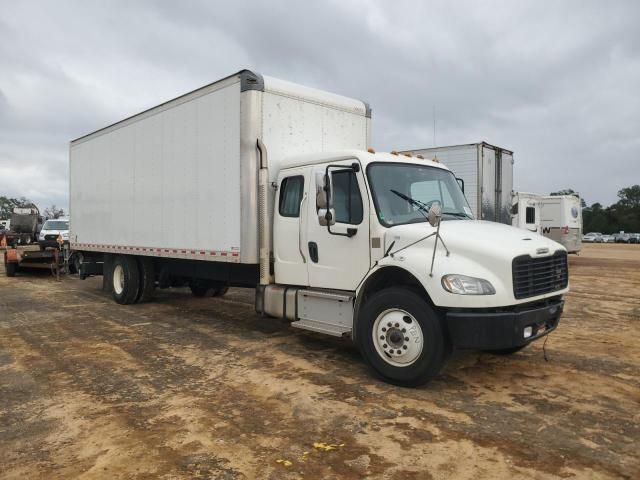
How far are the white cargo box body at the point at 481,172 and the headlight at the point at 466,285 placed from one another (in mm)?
9168

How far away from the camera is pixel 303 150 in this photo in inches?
299

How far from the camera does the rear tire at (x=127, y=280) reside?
10727 mm

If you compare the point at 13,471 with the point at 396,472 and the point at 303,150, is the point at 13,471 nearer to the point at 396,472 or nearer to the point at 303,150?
the point at 396,472

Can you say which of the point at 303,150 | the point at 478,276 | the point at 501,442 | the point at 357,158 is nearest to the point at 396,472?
the point at 501,442

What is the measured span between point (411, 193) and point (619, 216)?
9755 cm

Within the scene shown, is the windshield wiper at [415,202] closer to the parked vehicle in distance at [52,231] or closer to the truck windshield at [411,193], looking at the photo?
the truck windshield at [411,193]

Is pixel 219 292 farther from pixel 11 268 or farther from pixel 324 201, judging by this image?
pixel 11 268

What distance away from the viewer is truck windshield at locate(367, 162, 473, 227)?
5.92m

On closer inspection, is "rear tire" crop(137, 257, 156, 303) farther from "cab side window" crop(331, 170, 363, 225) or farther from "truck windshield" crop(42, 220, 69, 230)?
"truck windshield" crop(42, 220, 69, 230)

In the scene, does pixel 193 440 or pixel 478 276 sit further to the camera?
pixel 478 276

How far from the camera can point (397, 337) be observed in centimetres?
535

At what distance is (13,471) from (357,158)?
448cm

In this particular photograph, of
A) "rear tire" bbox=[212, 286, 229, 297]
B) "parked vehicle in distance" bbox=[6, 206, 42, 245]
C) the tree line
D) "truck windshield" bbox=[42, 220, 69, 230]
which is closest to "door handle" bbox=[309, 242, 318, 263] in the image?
"rear tire" bbox=[212, 286, 229, 297]

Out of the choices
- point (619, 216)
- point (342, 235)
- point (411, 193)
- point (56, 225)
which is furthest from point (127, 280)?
point (619, 216)
